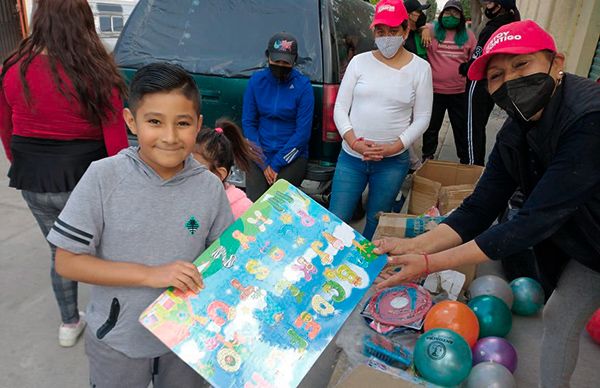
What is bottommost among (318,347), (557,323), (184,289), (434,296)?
(434,296)

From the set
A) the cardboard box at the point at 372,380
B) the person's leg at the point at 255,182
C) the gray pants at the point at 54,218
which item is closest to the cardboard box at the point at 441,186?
the person's leg at the point at 255,182

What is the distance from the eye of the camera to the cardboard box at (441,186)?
3.74 meters

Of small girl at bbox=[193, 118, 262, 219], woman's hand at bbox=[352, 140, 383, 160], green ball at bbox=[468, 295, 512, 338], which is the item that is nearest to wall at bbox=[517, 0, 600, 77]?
woman's hand at bbox=[352, 140, 383, 160]

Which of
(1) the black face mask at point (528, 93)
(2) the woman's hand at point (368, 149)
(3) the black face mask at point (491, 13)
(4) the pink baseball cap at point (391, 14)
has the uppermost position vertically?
(4) the pink baseball cap at point (391, 14)

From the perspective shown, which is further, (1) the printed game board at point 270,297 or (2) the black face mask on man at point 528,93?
(2) the black face mask on man at point 528,93

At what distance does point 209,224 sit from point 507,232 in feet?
3.66

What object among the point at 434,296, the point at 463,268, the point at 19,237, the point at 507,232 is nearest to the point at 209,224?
the point at 507,232

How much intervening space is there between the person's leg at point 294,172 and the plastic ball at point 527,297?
5.64 ft

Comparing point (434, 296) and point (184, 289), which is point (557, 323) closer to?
point (434, 296)

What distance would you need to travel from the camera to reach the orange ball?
2633mm

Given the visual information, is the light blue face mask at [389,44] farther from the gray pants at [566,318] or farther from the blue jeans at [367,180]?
the gray pants at [566,318]

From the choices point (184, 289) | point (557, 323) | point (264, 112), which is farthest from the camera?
point (264, 112)

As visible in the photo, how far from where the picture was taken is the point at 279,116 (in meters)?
3.61

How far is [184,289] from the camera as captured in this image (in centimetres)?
140
